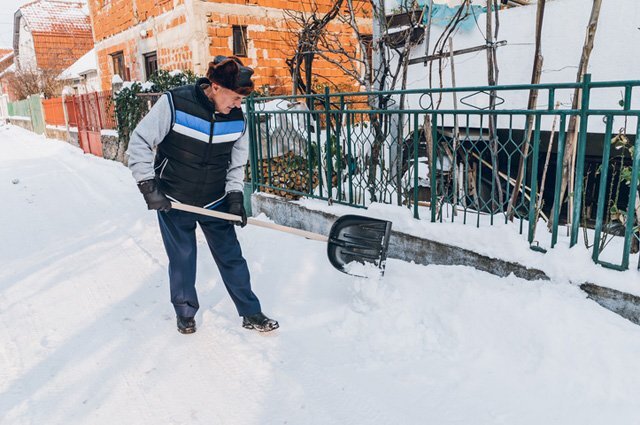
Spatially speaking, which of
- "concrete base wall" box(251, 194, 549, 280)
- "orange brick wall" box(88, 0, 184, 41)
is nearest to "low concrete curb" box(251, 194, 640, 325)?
"concrete base wall" box(251, 194, 549, 280)

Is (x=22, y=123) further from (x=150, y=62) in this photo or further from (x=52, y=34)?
(x=150, y=62)

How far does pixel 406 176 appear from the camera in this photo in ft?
12.6

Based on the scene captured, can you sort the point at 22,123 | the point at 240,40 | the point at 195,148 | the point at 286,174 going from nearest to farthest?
the point at 195,148 < the point at 286,174 < the point at 240,40 < the point at 22,123

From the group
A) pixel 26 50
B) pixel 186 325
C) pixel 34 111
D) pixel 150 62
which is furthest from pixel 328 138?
pixel 26 50

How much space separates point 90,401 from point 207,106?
1677 mm

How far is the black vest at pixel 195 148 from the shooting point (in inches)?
105

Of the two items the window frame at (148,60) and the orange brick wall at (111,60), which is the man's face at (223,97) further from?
the orange brick wall at (111,60)

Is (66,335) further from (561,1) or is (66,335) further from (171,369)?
(561,1)

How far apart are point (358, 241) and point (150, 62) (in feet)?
33.4

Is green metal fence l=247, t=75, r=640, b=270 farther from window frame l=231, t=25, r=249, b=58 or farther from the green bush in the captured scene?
window frame l=231, t=25, r=249, b=58

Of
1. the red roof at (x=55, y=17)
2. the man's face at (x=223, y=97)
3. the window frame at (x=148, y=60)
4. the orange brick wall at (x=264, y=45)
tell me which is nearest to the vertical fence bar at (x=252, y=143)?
the man's face at (x=223, y=97)

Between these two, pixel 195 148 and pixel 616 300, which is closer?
pixel 616 300

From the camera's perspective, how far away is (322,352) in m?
2.68

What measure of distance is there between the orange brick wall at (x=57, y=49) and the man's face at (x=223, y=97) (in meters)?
29.1
